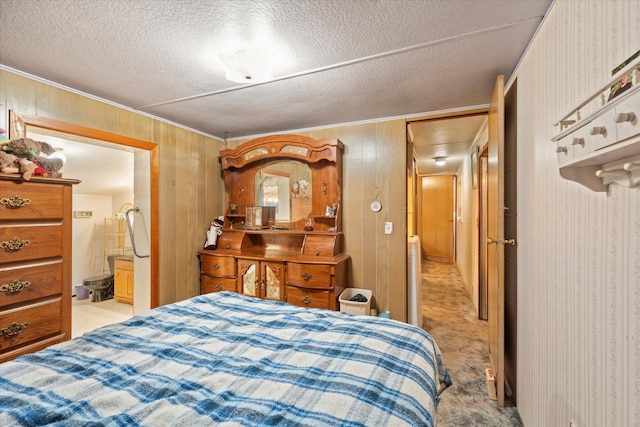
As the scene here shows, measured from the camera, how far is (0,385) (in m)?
0.92

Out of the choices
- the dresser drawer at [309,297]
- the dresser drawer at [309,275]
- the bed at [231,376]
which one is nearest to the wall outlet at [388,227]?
the dresser drawer at [309,275]

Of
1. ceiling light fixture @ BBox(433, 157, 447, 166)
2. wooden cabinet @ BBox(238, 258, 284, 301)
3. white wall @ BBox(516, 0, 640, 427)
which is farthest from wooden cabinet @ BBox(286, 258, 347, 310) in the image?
ceiling light fixture @ BBox(433, 157, 447, 166)

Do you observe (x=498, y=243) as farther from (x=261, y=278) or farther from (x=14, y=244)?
(x=14, y=244)

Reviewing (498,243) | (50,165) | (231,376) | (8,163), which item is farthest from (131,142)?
(498,243)

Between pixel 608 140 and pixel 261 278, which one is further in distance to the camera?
pixel 261 278

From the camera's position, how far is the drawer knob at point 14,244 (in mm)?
1526

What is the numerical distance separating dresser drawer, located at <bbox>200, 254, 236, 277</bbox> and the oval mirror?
724 millimetres

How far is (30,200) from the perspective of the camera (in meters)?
1.62

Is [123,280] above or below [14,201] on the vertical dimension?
below

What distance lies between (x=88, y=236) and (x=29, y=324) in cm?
403

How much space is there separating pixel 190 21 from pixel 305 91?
1010 mm

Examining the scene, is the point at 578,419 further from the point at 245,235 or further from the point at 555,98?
the point at 245,235

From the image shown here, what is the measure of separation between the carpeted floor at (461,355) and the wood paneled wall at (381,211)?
0.56 metres

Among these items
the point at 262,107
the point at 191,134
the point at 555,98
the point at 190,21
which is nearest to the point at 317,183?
the point at 262,107
